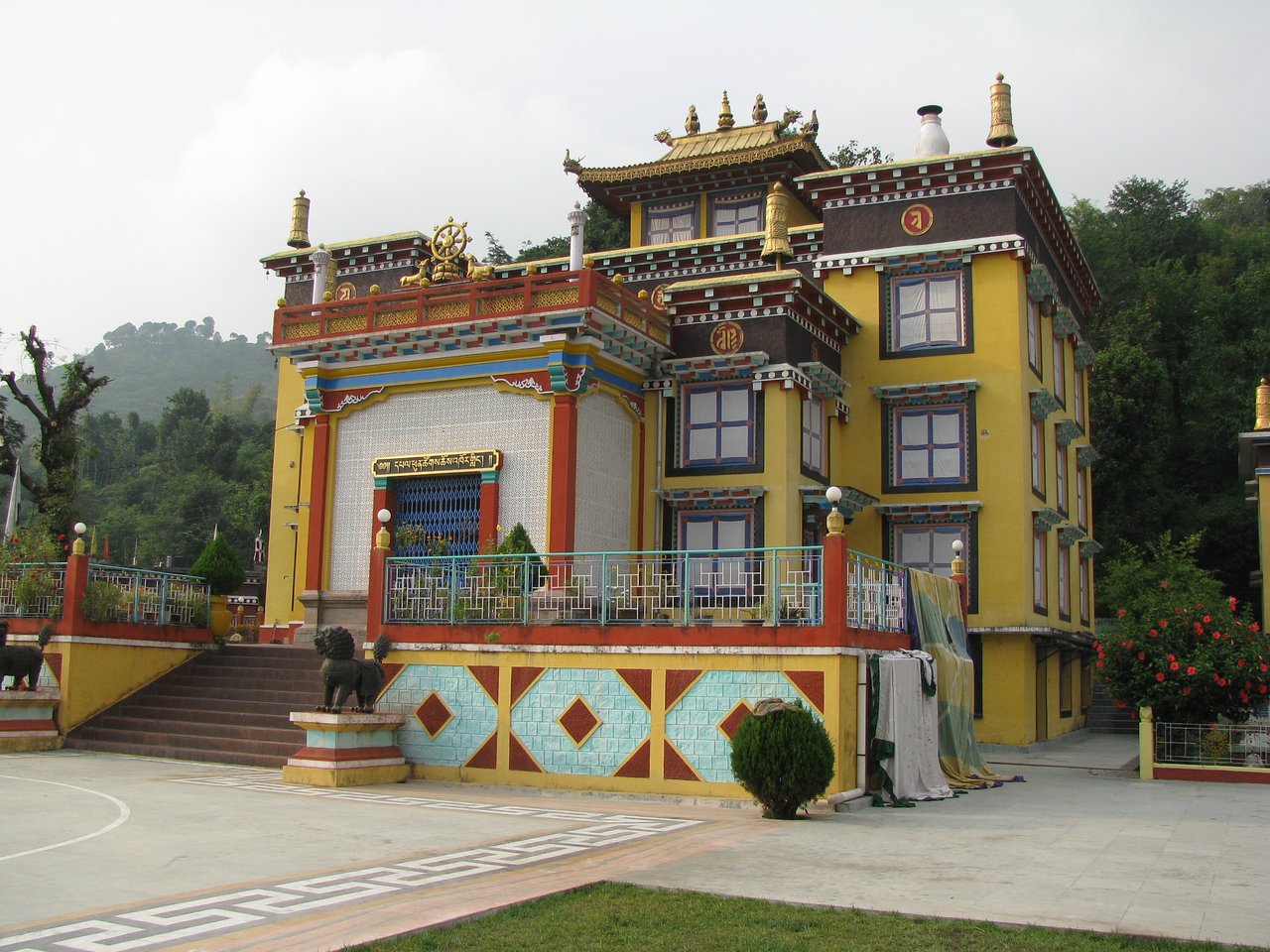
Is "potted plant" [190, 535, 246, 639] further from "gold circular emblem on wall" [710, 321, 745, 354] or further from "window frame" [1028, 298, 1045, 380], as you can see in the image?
"window frame" [1028, 298, 1045, 380]

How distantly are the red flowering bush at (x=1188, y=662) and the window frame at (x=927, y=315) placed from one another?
7.10 metres

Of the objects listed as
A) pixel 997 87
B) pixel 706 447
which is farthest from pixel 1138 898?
pixel 997 87

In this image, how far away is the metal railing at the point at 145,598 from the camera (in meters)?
20.2

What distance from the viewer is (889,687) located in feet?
50.6

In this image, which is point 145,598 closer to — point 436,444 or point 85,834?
point 436,444

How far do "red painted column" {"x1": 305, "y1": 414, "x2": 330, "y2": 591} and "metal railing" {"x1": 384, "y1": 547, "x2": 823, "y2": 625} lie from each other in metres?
5.72

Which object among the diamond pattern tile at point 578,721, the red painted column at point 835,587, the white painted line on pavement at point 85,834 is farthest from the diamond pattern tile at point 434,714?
the red painted column at point 835,587

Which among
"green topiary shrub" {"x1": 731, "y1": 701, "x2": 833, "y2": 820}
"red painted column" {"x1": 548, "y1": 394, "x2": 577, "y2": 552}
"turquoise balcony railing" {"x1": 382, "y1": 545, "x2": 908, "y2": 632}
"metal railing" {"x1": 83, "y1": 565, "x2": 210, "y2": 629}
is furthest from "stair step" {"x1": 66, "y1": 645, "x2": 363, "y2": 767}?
"green topiary shrub" {"x1": 731, "y1": 701, "x2": 833, "y2": 820}

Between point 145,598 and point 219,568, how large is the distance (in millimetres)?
3928

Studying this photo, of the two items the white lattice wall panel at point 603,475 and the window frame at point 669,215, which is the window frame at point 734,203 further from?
the white lattice wall panel at point 603,475

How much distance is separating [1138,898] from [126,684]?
16.8m

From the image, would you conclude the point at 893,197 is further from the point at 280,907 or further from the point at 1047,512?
the point at 280,907

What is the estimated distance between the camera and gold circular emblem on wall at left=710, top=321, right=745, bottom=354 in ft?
77.8

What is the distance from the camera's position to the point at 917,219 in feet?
83.4
